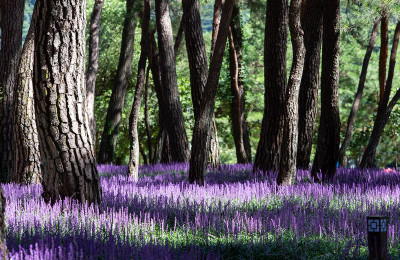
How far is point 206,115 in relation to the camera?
8180 mm

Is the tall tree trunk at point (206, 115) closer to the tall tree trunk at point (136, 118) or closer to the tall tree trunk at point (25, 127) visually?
the tall tree trunk at point (136, 118)

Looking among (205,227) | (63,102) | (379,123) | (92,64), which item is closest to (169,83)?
(92,64)

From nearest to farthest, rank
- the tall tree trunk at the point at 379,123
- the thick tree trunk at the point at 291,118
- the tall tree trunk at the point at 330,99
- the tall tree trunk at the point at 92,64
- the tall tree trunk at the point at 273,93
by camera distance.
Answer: the thick tree trunk at the point at 291,118, the tall tree trunk at the point at 330,99, the tall tree trunk at the point at 273,93, the tall tree trunk at the point at 379,123, the tall tree trunk at the point at 92,64

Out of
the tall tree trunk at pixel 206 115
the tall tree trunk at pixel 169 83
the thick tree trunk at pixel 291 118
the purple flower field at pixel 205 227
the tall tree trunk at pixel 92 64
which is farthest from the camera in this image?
the tall tree trunk at pixel 92 64

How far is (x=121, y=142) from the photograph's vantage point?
32.8 metres

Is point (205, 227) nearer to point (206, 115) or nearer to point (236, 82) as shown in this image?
point (206, 115)

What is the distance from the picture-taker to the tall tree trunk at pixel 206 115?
7.89 metres

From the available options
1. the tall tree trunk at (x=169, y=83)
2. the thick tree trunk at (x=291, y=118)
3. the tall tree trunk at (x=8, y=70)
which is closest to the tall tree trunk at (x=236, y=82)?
the tall tree trunk at (x=169, y=83)

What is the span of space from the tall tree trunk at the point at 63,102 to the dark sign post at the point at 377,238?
3.47 meters

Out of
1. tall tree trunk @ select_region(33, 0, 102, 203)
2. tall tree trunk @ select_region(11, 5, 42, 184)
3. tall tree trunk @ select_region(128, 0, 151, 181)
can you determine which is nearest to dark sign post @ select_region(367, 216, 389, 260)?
tall tree trunk @ select_region(33, 0, 102, 203)

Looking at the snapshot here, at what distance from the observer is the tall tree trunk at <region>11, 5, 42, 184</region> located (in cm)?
866

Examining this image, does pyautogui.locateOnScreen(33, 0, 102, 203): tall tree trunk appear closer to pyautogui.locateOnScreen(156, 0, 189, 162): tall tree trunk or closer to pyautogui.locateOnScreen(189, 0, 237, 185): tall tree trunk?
pyautogui.locateOnScreen(189, 0, 237, 185): tall tree trunk

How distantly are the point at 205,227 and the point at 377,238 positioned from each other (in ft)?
5.56

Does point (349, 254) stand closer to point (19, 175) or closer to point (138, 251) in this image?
point (138, 251)
